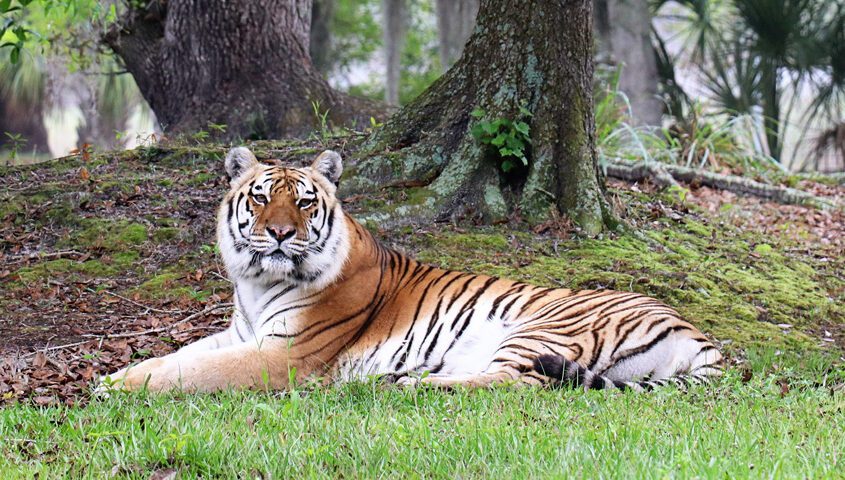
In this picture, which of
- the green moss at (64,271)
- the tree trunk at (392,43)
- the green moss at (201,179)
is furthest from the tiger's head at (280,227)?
the tree trunk at (392,43)

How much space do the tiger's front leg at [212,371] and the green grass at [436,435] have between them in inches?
7.5

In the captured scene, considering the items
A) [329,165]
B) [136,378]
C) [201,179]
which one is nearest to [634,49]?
[201,179]

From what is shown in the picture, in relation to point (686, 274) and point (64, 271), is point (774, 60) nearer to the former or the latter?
point (686, 274)

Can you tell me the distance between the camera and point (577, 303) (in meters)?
6.00

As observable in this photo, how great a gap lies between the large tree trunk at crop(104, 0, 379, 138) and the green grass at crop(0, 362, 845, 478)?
276 inches

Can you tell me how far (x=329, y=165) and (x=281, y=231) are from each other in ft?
2.39

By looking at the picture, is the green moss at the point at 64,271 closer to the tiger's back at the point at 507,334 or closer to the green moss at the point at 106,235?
the green moss at the point at 106,235

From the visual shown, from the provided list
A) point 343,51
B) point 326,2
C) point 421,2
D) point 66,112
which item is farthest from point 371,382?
point 66,112

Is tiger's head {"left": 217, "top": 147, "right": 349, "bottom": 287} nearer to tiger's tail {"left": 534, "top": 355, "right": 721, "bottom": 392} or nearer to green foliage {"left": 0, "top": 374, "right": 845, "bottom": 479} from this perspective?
green foliage {"left": 0, "top": 374, "right": 845, "bottom": 479}

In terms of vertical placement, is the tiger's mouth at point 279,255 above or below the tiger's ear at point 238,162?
below

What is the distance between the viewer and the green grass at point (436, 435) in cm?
366

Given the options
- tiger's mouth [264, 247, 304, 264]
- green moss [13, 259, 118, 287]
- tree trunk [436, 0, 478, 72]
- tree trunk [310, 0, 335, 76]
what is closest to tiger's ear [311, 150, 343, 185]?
tiger's mouth [264, 247, 304, 264]

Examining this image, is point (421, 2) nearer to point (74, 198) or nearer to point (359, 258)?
point (74, 198)

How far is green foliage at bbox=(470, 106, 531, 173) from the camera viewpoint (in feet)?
28.0
